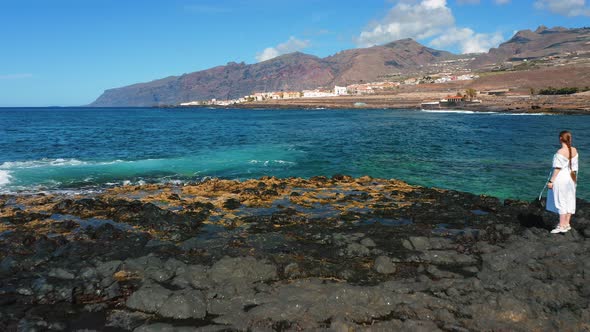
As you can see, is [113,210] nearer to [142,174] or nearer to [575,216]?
[142,174]

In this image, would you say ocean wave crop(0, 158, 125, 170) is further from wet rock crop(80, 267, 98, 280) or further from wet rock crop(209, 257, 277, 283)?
wet rock crop(209, 257, 277, 283)

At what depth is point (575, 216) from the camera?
499 inches

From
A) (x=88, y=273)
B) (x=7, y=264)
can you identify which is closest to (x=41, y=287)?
(x=88, y=273)

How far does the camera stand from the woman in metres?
10.5

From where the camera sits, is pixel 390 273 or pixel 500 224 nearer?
pixel 390 273

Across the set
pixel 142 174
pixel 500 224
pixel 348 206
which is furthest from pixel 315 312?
Answer: pixel 142 174

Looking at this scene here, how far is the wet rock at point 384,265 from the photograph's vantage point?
9023 millimetres

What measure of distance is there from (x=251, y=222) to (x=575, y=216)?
1081cm

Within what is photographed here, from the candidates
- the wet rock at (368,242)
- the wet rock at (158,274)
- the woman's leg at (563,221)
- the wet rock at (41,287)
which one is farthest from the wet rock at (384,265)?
the wet rock at (41,287)

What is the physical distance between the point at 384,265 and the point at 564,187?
19.1 ft

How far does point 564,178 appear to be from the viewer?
421 inches

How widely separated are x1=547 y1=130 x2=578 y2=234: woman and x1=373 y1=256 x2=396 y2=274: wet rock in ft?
17.7

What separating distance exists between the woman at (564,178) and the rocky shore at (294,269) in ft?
2.87

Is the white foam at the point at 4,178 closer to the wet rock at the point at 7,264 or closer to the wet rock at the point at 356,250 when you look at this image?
the wet rock at the point at 7,264
